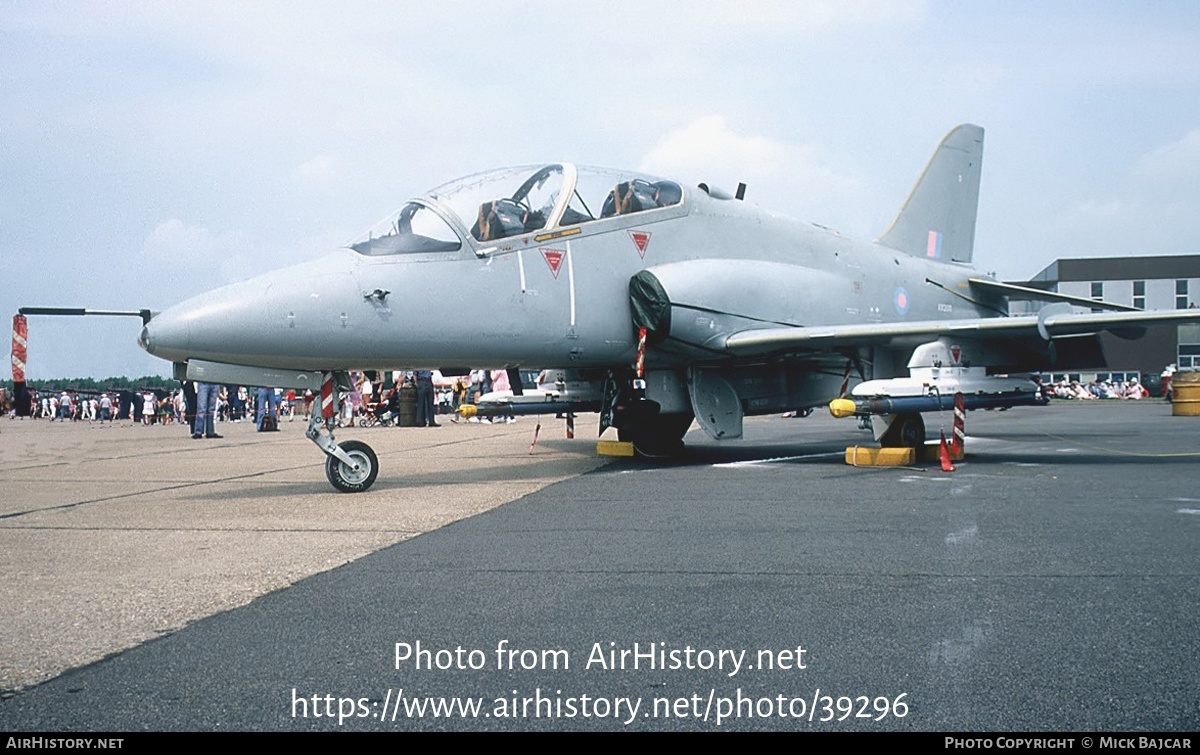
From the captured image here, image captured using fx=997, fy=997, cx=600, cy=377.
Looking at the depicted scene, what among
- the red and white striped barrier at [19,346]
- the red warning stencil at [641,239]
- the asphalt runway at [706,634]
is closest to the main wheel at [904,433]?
the red warning stencil at [641,239]

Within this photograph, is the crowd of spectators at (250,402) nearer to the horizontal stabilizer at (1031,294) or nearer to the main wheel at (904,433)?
the horizontal stabilizer at (1031,294)

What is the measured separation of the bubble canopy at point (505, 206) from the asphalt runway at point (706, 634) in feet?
11.0

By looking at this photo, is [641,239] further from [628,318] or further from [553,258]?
[553,258]

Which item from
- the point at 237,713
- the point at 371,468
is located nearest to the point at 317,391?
the point at 371,468

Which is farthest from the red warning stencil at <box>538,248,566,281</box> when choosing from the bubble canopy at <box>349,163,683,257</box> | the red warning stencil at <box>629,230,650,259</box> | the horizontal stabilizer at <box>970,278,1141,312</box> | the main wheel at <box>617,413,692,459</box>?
the horizontal stabilizer at <box>970,278,1141,312</box>

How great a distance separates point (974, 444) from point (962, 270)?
3.06 metres

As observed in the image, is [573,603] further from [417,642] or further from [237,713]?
[237,713]

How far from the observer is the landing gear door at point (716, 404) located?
11797mm

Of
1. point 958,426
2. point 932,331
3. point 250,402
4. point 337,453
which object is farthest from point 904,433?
point 250,402

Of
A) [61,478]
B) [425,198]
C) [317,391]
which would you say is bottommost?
[61,478]

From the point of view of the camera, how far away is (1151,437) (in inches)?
657

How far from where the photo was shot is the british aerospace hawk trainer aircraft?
28.2 ft

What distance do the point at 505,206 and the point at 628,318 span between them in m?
1.88

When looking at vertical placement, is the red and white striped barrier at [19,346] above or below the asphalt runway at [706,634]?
above
